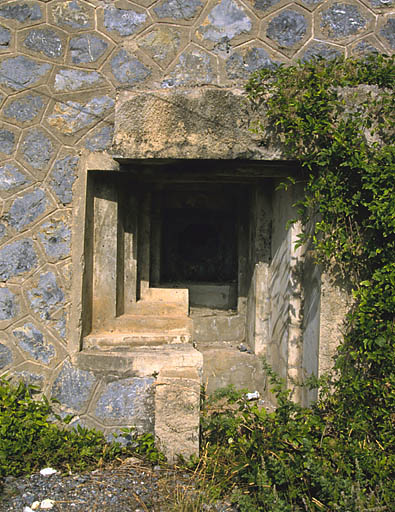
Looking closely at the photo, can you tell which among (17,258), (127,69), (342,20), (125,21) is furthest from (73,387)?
A: (342,20)

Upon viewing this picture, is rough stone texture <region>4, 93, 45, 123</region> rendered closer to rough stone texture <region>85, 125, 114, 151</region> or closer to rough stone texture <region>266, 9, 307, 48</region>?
rough stone texture <region>85, 125, 114, 151</region>

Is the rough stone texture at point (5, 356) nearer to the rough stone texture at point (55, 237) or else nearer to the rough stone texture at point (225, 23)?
the rough stone texture at point (55, 237)

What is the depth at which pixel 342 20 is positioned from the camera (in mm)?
3408

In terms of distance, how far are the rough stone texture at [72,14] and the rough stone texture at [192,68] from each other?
2.36ft

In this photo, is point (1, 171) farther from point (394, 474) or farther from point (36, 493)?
point (394, 474)

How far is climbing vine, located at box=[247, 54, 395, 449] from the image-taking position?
2.89m

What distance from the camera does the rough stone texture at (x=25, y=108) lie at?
11.0ft

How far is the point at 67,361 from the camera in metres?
3.38

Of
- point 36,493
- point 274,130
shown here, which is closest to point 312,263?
point 274,130

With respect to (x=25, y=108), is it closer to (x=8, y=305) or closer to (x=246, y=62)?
(x=8, y=305)

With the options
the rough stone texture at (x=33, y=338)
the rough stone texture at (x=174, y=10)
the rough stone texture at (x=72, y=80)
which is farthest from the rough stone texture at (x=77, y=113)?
the rough stone texture at (x=33, y=338)

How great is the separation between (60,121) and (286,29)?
1.81 m

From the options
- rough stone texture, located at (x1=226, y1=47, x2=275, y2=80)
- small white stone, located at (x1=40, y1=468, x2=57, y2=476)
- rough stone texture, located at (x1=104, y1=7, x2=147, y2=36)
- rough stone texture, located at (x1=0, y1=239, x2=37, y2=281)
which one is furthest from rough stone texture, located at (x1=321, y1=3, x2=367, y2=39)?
small white stone, located at (x1=40, y1=468, x2=57, y2=476)

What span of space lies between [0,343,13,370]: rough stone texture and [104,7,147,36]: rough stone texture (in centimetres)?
248
